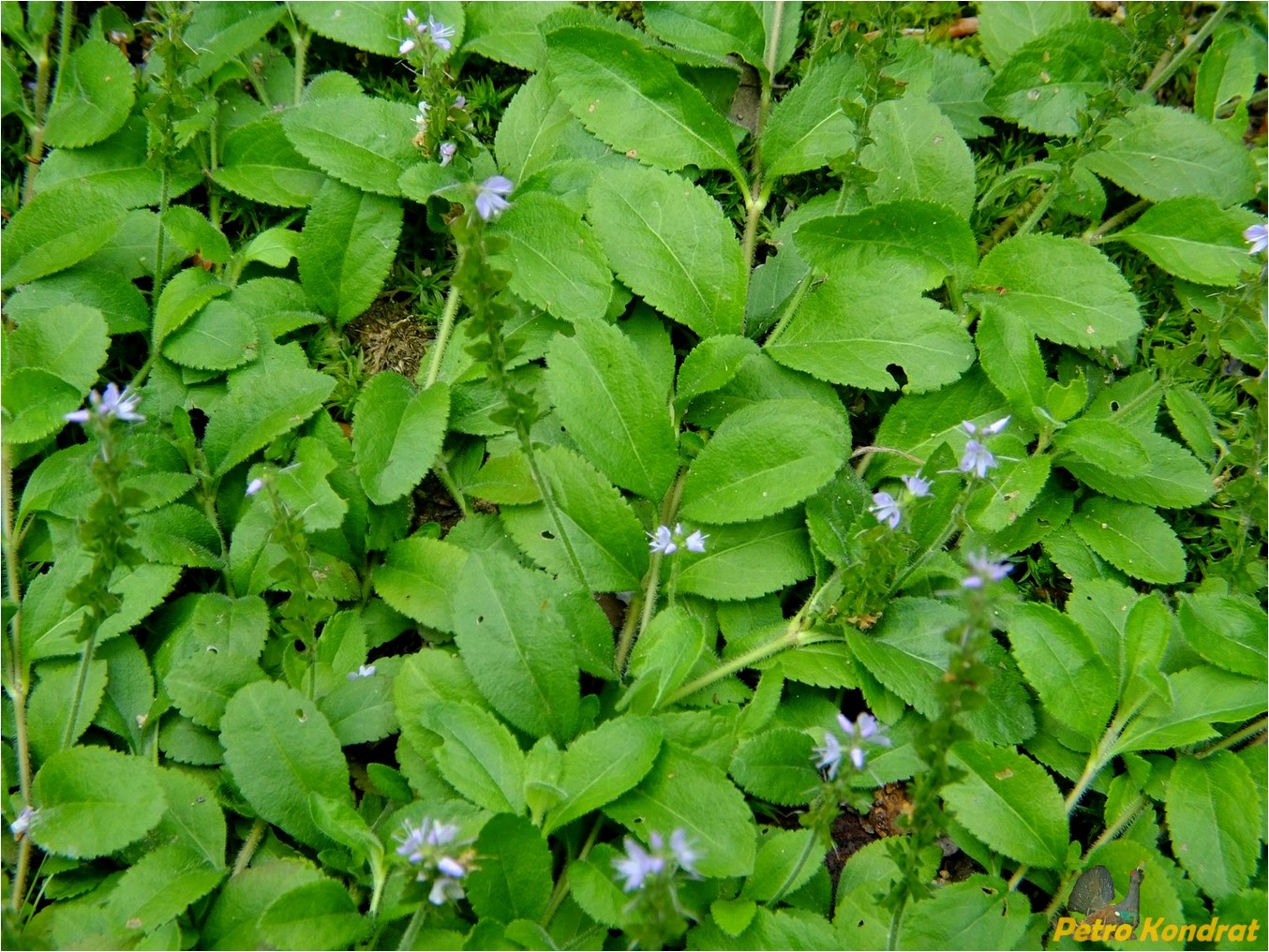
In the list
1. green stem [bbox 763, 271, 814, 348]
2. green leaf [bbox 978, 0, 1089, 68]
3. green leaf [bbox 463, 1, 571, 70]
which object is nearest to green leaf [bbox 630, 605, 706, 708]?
green stem [bbox 763, 271, 814, 348]

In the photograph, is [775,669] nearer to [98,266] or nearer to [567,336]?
[567,336]

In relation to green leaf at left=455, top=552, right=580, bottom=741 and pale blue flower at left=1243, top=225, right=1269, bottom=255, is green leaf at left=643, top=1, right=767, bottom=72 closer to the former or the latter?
pale blue flower at left=1243, top=225, right=1269, bottom=255

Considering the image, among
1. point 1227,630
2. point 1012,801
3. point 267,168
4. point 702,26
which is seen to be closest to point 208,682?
point 267,168

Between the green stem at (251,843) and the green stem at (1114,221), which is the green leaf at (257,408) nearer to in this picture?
the green stem at (251,843)

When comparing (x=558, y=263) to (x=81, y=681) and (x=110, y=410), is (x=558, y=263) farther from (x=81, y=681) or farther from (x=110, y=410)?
(x=81, y=681)

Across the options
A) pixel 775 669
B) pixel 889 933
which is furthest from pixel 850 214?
pixel 889 933

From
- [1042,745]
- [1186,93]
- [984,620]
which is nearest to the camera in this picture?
[984,620]

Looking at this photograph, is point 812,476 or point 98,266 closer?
point 812,476
